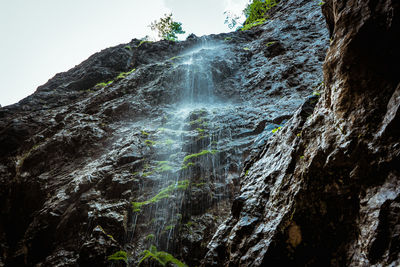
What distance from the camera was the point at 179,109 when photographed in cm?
1191

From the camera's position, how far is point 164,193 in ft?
22.3

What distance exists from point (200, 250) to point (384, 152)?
15.2 feet

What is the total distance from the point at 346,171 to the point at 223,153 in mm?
5291

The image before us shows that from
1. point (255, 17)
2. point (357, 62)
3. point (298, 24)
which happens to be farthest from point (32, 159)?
point (255, 17)

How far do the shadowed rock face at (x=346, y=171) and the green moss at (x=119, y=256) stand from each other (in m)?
3.22

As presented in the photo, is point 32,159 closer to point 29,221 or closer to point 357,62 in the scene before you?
point 29,221

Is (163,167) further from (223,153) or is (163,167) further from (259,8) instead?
(259,8)

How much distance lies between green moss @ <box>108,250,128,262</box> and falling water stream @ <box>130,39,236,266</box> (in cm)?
45

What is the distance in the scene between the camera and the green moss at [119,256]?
5.40 metres

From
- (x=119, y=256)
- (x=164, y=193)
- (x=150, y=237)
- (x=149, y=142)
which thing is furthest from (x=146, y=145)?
(x=119, y=256)

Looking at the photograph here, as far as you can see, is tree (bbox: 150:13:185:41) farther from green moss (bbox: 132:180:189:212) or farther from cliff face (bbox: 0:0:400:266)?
green moss (bbox: 132:180:189:212)

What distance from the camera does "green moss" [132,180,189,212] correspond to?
6.65 m

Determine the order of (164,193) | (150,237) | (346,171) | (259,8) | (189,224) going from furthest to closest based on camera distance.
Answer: (259,8)
(164,193)
(189,224)
(150,237)
(346,171)

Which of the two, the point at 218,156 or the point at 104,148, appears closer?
the point at 218,156
